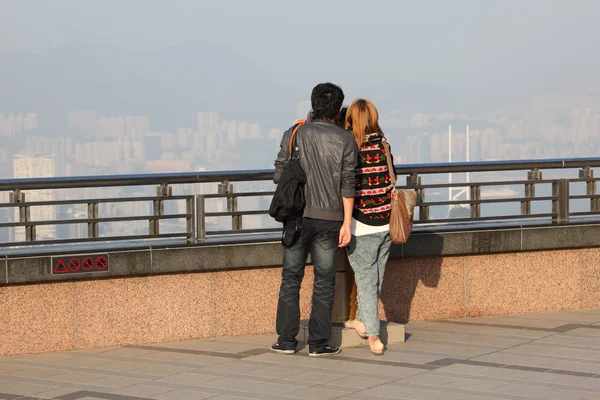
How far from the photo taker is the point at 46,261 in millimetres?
8641

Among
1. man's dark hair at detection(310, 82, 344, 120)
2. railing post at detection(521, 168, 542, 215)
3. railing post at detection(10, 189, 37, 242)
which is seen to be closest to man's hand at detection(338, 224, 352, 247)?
man's dark hair at detection(310, 82, 344, 120)

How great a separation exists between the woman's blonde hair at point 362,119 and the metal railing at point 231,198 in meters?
1.26

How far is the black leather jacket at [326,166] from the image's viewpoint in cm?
820

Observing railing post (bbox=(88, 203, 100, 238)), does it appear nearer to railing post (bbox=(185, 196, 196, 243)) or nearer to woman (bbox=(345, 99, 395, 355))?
railing post (bbox=(185, 196, 196, 243))

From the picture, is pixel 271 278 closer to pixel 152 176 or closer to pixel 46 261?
pixel 152 176

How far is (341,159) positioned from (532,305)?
357 centimetres

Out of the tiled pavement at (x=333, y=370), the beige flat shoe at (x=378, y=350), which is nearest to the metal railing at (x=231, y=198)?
the tiled pavement at (x=333, y=370)

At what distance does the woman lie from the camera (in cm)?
845

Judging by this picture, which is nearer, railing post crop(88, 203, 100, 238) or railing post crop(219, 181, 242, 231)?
railing post crop(88, 203, 100, 238)

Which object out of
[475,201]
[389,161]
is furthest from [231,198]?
[475,201]

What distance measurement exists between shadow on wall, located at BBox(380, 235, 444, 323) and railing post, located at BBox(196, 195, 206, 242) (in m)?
1.71

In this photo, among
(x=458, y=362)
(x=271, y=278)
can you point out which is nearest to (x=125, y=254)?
(x=271, y=278)

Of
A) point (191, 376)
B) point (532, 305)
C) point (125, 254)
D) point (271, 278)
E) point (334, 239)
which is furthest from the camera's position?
point (532, 305)

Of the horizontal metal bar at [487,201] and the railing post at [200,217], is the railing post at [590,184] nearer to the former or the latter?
the horizontal metal bar at [487,201]
